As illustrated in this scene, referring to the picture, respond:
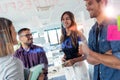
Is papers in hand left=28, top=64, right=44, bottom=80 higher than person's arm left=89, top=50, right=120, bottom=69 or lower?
lower

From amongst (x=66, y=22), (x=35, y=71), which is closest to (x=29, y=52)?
(x=35, y=71)

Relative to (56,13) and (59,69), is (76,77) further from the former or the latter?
(56,13)

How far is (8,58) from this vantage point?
3.05 feet

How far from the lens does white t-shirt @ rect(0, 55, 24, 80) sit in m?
0.89

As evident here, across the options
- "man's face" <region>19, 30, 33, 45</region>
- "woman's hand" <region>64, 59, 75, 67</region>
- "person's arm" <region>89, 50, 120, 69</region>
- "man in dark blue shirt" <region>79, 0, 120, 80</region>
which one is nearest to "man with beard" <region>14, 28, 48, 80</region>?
"man's face" <region>19, 30, 33, 45</region>

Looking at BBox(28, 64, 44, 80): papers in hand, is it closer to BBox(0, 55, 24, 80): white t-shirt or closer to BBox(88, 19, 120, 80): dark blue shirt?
BBox(0, 55, 24, 80): white t-shirt

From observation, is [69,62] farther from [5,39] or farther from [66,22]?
[5,39]

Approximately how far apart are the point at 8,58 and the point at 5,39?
85 mm

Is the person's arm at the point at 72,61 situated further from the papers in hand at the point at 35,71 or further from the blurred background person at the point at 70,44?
the papers in hand at the point at 35,71

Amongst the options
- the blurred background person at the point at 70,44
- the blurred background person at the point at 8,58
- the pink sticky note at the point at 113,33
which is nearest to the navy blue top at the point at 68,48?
the blurred background person at the point at 70,44

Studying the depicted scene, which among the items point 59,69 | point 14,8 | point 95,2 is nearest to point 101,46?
point 95,2

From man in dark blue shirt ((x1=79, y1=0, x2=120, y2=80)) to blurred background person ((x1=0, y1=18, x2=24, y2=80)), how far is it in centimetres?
33

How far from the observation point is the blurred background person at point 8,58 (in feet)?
2.95

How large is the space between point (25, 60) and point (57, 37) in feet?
0.75
